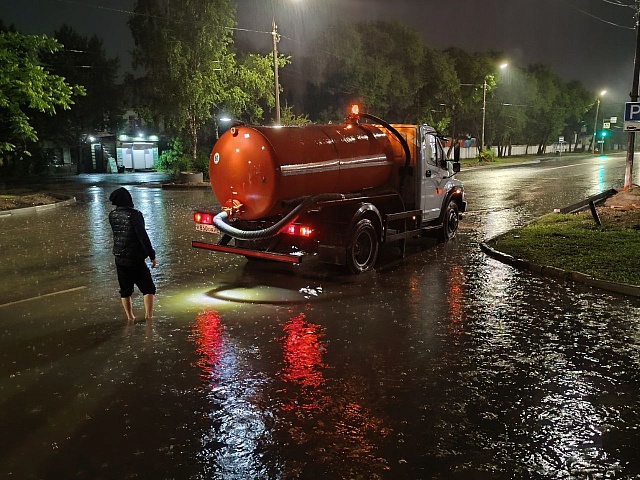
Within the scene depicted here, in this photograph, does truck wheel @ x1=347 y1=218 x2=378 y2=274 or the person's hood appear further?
truck wheel @ x1=347 y1=218 x2=378 y2=274

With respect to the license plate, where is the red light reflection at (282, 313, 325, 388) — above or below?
below

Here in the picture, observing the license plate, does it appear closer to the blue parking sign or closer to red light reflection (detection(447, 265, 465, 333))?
red light reflection (detection(447, 265, 465, 333))

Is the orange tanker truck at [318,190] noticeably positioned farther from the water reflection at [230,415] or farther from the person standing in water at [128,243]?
the water reflection at [230,415]

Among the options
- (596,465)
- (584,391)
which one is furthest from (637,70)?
(596,465)

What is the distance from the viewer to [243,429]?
4828 millimetres

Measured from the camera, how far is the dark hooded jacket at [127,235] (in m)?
7.47

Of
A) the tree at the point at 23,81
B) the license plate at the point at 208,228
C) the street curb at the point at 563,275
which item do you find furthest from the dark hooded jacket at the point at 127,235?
the tree at the point at 23,81

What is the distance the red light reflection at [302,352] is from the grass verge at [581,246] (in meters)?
5.24

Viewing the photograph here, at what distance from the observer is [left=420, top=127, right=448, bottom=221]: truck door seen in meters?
12.9

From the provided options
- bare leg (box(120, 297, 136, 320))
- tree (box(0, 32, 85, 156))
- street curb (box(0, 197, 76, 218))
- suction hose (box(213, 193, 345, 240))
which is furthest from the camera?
tree (box(0, 32, 85, 156))

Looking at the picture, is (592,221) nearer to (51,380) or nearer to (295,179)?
(295,179)

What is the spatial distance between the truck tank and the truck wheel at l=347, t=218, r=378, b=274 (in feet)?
2.83

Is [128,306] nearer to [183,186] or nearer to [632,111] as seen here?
[632,111]

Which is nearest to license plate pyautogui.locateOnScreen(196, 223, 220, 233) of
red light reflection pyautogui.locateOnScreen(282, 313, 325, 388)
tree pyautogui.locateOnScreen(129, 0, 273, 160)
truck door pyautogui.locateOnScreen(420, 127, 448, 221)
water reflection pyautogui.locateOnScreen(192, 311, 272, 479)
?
red light reflection pyautogui.locateOnScreen(282, 313, 325, 388)
